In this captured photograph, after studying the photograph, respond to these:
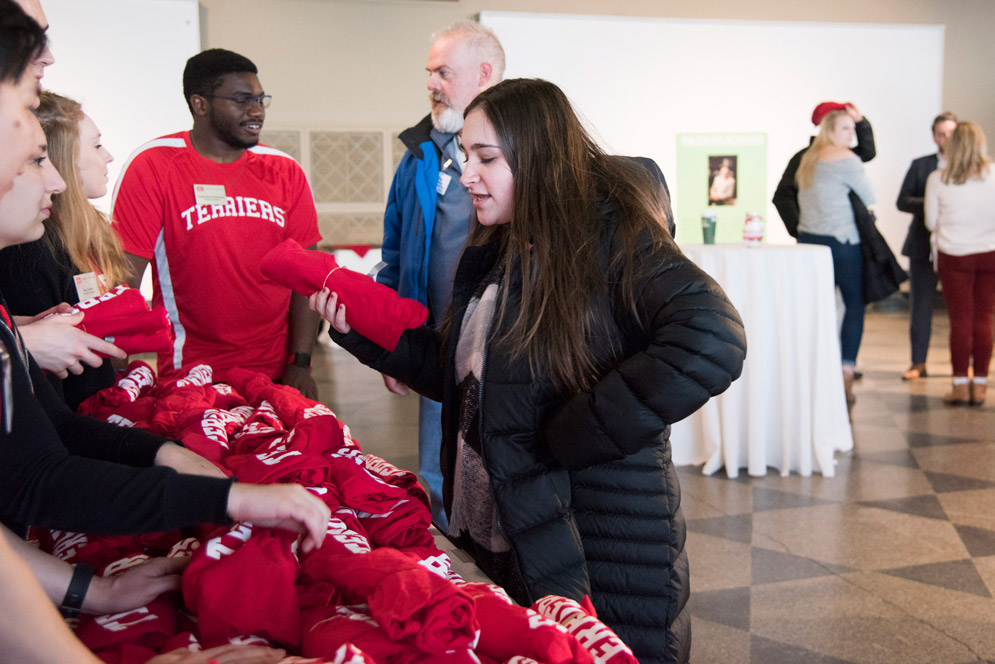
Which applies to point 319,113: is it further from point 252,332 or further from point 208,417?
point 208,417

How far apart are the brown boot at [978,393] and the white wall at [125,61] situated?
6981 millimetres

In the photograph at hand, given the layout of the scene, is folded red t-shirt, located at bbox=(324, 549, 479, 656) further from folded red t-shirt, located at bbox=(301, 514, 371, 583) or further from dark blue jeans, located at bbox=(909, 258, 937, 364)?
dark blue jeans, located at bbox=(909, 258, 937, 364)

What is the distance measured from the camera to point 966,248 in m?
5.43

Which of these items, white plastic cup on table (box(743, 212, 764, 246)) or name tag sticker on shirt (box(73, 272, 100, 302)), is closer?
name tag sticker on shirt (box(73, 272, 100, 302))

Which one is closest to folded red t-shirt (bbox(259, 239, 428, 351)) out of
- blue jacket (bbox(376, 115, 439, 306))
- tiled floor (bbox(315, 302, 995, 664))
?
blue jacket (bbox(376, 115, 439, 306))

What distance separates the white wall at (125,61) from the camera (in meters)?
7.80

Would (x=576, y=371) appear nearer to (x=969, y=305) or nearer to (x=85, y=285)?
(x=85, y=285)

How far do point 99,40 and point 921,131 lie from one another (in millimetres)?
9083

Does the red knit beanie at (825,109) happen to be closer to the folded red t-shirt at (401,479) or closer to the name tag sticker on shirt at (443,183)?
the name tag sticker on shirt at (443,183)

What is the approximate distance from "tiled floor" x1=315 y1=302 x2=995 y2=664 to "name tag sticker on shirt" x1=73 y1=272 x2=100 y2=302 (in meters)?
1.94

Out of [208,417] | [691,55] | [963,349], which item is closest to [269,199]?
[208,417]

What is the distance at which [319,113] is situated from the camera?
8828 millimetres

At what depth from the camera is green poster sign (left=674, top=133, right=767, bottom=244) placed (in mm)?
9758

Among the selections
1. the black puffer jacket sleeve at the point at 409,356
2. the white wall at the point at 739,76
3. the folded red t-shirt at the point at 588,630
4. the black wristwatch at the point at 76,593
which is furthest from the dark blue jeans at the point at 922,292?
the black wristwatch at the point at 76,593
